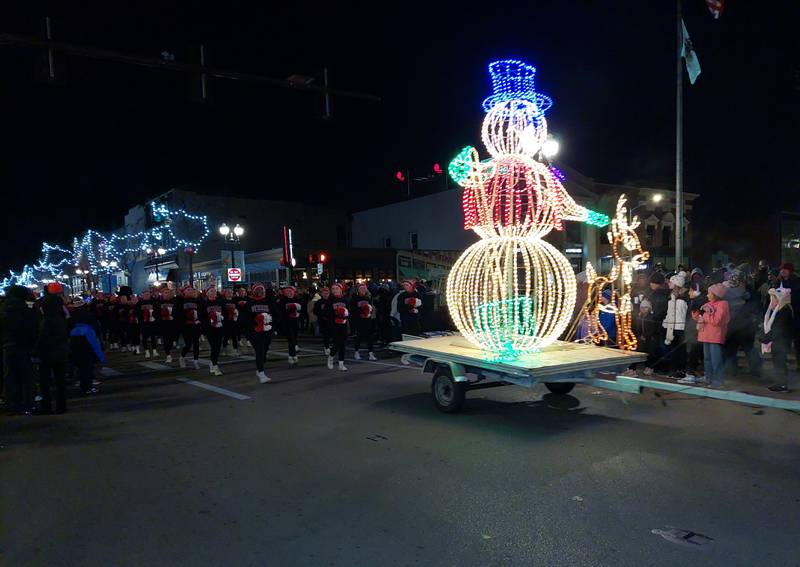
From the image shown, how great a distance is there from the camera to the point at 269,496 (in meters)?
4.56

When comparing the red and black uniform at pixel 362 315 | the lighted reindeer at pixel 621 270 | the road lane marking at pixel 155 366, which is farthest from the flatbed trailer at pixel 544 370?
the road lane marking at pixel 155 366

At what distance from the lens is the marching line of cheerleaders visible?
1020cm

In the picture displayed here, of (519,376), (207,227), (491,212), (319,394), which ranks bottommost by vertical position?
(319,394)

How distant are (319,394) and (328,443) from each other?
2.73 metres

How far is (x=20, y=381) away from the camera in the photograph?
8.09 meters

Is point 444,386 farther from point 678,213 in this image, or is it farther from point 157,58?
point 678,213

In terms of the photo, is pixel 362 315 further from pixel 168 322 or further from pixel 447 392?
pixel 447 392

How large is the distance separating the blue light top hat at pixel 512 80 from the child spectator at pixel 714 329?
3.98m

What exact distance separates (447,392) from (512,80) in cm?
430

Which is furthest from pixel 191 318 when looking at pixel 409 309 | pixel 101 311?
pixel 101 311

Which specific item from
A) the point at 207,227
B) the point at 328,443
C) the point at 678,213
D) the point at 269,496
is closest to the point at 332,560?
the point at 269,496

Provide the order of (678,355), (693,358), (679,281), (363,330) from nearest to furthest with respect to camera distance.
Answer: (678,355) → (693,358) → (679,281) → (363,330)

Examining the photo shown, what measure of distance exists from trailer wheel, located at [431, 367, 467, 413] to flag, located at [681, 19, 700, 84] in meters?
13.4

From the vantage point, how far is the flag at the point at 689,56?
15.4 m
